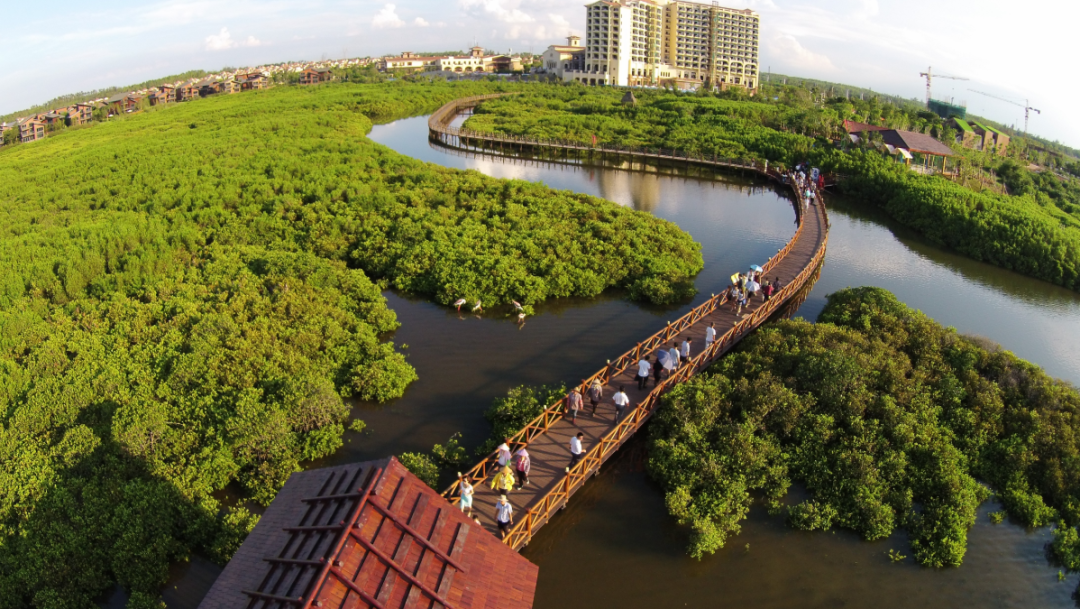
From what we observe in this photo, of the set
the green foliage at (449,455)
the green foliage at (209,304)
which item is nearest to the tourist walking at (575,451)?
the green foliage at (449,455)

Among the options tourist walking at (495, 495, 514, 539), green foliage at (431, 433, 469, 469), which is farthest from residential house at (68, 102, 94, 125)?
tourist walking at (495, 495, 514, 539)

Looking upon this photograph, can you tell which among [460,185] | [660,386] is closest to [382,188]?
[460,185]

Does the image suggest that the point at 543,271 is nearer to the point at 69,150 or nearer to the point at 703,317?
the point at 703,317

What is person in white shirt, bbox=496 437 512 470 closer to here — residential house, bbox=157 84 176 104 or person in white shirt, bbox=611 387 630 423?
person in white shirt, bbox=611 387 630 423

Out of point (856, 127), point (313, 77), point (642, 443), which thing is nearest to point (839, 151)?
point (856, 127)

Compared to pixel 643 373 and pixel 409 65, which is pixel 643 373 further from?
pixel 409 65

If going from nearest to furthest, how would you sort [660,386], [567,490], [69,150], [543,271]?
[567,490] → [660,386] → [543,271] → [69,150]
